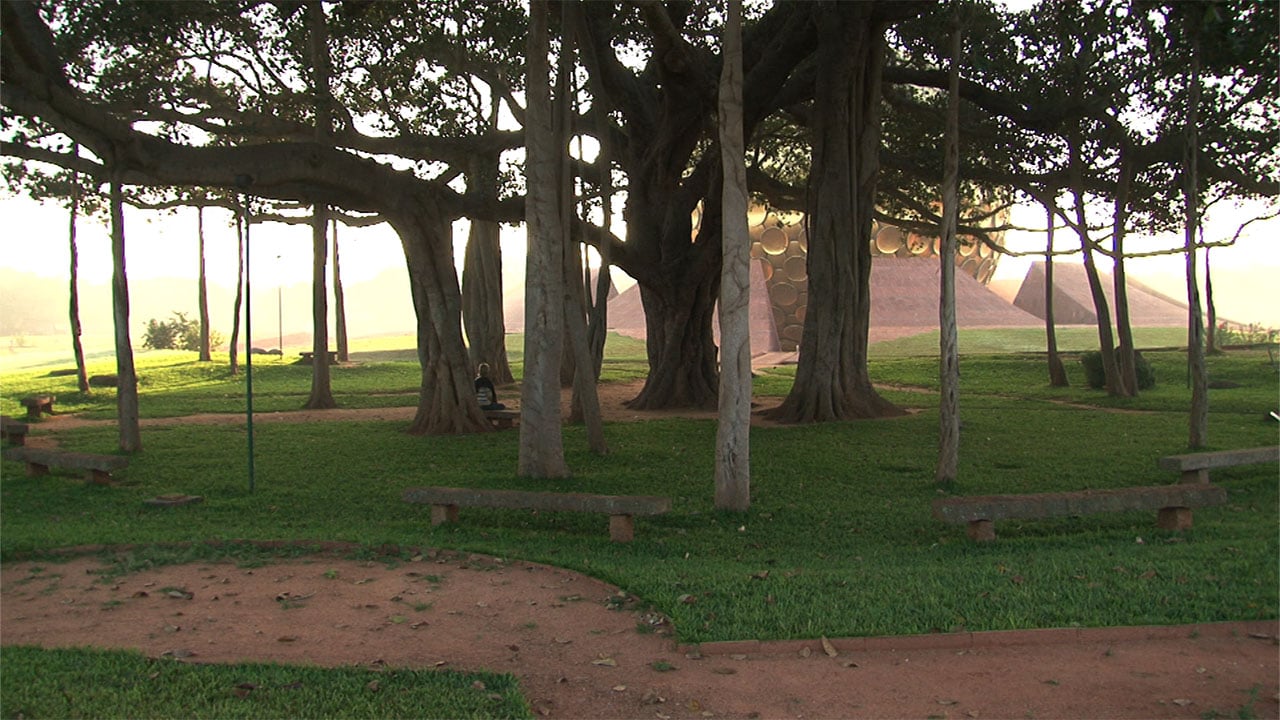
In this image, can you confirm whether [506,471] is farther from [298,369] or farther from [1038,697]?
[298,369]

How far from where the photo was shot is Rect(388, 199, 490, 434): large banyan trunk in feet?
50.0

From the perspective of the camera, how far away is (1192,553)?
6672 millimetres

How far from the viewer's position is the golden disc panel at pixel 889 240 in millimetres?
45188

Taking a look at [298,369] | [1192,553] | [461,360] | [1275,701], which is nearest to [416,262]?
[461,360]

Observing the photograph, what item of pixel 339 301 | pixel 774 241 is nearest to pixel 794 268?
pixel 774 241

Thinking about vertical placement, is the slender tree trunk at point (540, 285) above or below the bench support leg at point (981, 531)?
above

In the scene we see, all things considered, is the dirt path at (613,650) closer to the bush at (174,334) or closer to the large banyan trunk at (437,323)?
the large banyan trunk at (437,323)

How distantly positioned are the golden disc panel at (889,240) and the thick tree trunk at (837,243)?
2988 centimetres

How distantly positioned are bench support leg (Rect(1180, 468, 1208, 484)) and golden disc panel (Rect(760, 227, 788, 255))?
1349 inches

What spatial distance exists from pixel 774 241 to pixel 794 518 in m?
35.4

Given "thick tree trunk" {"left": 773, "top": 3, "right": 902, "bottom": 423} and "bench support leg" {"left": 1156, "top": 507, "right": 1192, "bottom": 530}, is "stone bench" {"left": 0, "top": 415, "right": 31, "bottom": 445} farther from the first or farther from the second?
"bench support leg" {"left": 1156, "top": 507, "right": 1192, "bottom": 530}

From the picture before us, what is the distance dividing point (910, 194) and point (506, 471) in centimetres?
1561

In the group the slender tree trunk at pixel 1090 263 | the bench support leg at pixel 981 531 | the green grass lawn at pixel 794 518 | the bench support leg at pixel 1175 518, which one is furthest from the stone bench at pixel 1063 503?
the slender tree trunk at pixel 1090 263

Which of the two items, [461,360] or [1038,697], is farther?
[461,360]
